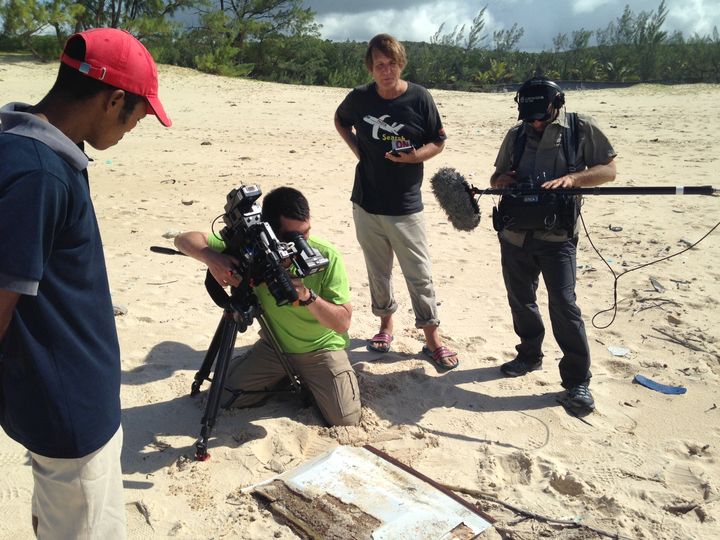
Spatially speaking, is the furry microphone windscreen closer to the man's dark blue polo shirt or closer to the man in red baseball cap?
the man in red baseball cap

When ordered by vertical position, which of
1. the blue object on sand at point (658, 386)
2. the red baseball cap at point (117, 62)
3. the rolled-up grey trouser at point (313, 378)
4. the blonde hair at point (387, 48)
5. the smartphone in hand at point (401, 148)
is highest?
the blonde hair at point (387, 48)

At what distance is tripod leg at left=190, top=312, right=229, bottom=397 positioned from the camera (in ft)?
11.0

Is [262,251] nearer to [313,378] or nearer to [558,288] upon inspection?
[313,378]

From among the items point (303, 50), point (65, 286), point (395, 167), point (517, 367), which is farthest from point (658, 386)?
point (303, 50)

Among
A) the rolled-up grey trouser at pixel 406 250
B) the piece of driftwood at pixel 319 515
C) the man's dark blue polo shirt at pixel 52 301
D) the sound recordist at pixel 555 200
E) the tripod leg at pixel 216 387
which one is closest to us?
A: the man's dark blue polo shirt at pixel 52 301

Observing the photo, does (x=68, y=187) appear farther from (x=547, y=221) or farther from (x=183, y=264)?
(x=183, y=264)

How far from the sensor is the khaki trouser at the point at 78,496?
5.66 feet

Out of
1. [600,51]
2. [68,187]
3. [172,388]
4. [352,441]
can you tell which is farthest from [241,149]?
[600,51]

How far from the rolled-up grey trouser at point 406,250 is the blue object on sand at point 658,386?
4.35ft

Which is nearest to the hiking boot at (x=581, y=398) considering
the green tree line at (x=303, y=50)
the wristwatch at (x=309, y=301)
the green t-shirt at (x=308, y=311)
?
the green t-shirt at (x=308, y=311)

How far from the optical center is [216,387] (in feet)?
10.1

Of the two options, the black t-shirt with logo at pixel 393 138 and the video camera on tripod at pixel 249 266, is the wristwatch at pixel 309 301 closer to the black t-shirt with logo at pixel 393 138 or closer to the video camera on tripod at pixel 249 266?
the video camera on tripod at pixel 249 266

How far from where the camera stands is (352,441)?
330 centimetres

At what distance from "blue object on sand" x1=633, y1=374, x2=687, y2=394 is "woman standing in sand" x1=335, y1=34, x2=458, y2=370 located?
1.17 metres
